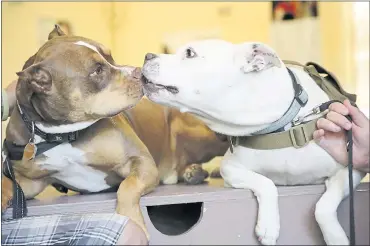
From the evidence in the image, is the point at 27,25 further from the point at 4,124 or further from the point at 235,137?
the point at 235,137

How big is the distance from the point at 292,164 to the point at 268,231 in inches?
5.1

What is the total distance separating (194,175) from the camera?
1.13 meters

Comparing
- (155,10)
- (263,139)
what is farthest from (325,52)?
(263,139)

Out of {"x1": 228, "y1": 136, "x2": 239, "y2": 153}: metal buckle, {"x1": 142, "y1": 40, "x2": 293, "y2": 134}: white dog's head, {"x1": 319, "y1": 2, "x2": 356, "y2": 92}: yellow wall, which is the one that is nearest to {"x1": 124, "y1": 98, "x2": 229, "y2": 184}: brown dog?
{"x1": 228, "y1": 136, "x2": 239, "y2": 153}: metal buckle

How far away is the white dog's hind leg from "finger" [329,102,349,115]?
4.0 inches

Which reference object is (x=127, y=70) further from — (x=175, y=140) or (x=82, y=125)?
(x=175, y=140)

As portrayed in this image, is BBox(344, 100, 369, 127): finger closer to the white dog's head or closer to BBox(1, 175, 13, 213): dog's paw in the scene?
the white dog's head

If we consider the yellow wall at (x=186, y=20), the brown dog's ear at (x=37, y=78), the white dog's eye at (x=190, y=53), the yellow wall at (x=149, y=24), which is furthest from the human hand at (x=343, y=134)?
the yellow wall at (x=186, y=20)

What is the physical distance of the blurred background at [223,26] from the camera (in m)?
1.37

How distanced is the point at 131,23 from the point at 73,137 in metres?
1.04

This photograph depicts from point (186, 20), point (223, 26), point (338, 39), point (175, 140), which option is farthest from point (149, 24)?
point (175, 140)

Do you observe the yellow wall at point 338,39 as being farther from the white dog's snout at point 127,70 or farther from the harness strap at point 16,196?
the harness strap at point 16,196

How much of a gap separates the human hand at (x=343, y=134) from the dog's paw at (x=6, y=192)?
1.79 ft

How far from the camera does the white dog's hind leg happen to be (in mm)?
914
